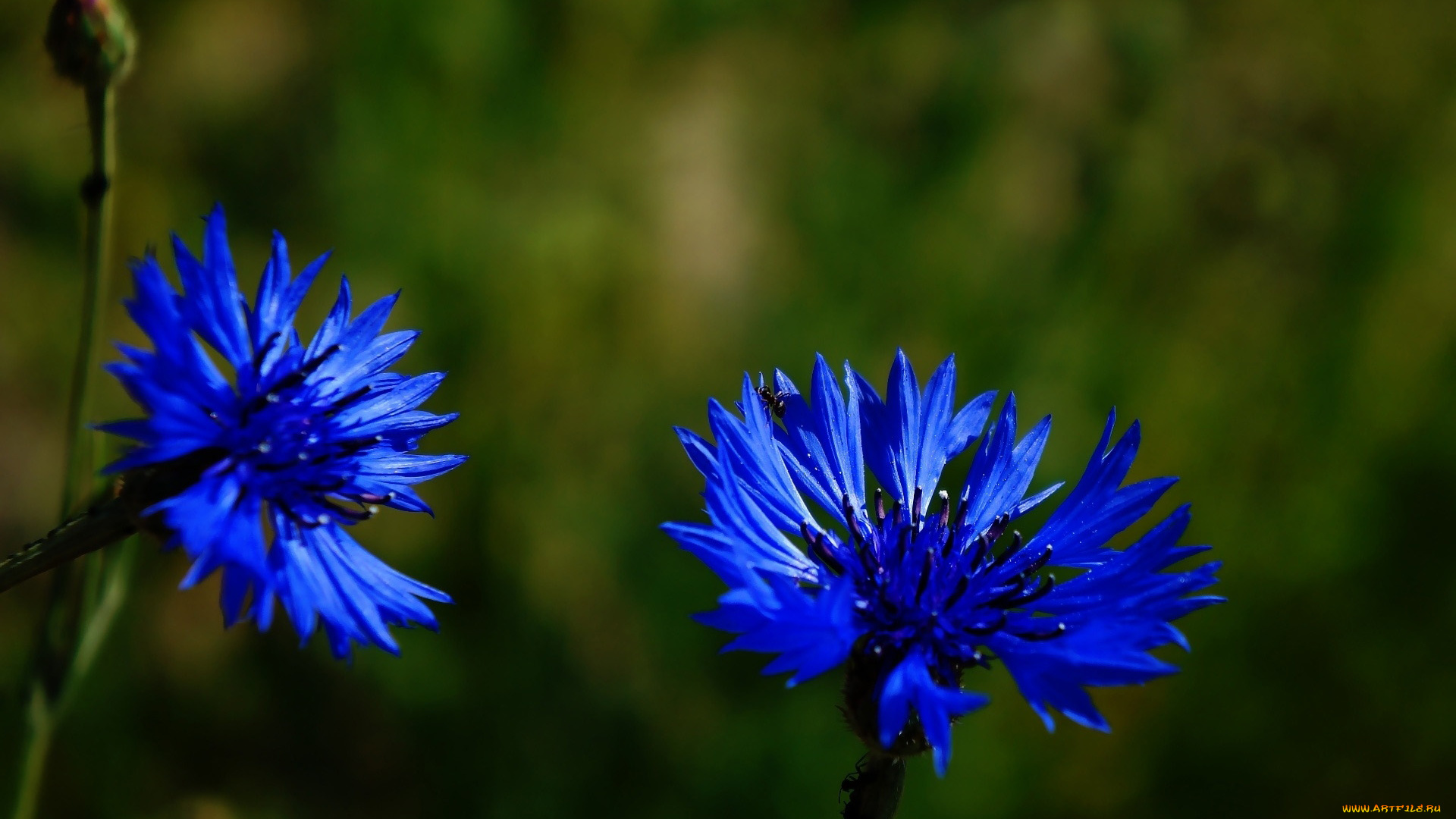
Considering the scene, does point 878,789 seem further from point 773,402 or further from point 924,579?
point 773,402

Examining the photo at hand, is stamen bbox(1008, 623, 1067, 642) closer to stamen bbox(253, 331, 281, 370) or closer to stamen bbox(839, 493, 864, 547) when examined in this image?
stamen bbox(839, 493, 864, 547)

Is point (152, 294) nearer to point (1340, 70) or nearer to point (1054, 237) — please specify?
point (1054, 237)

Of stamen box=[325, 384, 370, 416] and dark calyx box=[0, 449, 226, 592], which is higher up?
stamen box=[325, 384, 370, 416]

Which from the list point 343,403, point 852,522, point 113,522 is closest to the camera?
point 113,522

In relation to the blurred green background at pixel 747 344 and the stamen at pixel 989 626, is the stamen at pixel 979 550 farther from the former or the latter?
the blurred green background at pixel 747 344

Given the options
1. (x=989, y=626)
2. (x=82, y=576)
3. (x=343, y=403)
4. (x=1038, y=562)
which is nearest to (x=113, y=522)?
(x=343, y=403)

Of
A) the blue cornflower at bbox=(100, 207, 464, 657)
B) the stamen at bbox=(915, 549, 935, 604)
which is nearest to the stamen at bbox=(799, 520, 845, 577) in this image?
the stamen at bbox=(915, 549, 935, 604)
